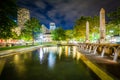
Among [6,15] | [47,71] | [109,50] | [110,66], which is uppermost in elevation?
[6,15]


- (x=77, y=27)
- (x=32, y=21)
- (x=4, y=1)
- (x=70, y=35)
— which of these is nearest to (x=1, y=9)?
(x=4, y=1)

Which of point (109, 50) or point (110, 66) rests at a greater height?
point (109, 50)

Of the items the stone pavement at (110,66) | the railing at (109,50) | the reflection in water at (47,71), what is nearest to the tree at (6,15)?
the reflection in water at (47,71)

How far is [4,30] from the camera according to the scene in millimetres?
24031

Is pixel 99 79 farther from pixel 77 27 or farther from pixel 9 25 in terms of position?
pixel 77 27

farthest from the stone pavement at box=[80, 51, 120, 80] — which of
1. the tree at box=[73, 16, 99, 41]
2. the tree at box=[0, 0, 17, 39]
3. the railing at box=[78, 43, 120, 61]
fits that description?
the tree at box=[73, 16, 99, 41]

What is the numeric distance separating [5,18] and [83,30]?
2122 inches

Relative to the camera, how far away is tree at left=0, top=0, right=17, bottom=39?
22938mm

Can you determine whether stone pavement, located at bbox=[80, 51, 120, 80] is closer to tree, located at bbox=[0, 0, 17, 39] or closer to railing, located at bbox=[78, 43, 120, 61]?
railing, located at bbox=[78, 43, 120, 61]

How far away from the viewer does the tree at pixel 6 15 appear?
2294 cm

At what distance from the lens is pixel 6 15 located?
78.4 feet

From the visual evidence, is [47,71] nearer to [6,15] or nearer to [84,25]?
[6,15]

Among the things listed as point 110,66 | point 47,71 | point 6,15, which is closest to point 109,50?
point 110,66

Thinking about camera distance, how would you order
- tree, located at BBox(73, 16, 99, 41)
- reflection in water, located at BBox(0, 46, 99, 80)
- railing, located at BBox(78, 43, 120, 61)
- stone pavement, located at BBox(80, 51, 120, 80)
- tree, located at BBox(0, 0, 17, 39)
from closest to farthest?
stone pavement, located at BBox(80, 51, 120, 80) < reflection in water, located at BBox(0, 46, 99, 80) < railing, located at BBox(78, 43, 120, 61) < tree, located at BBox(0, 0, 17, 39) < tree, located at BBox(73, 16, 99, 41)
